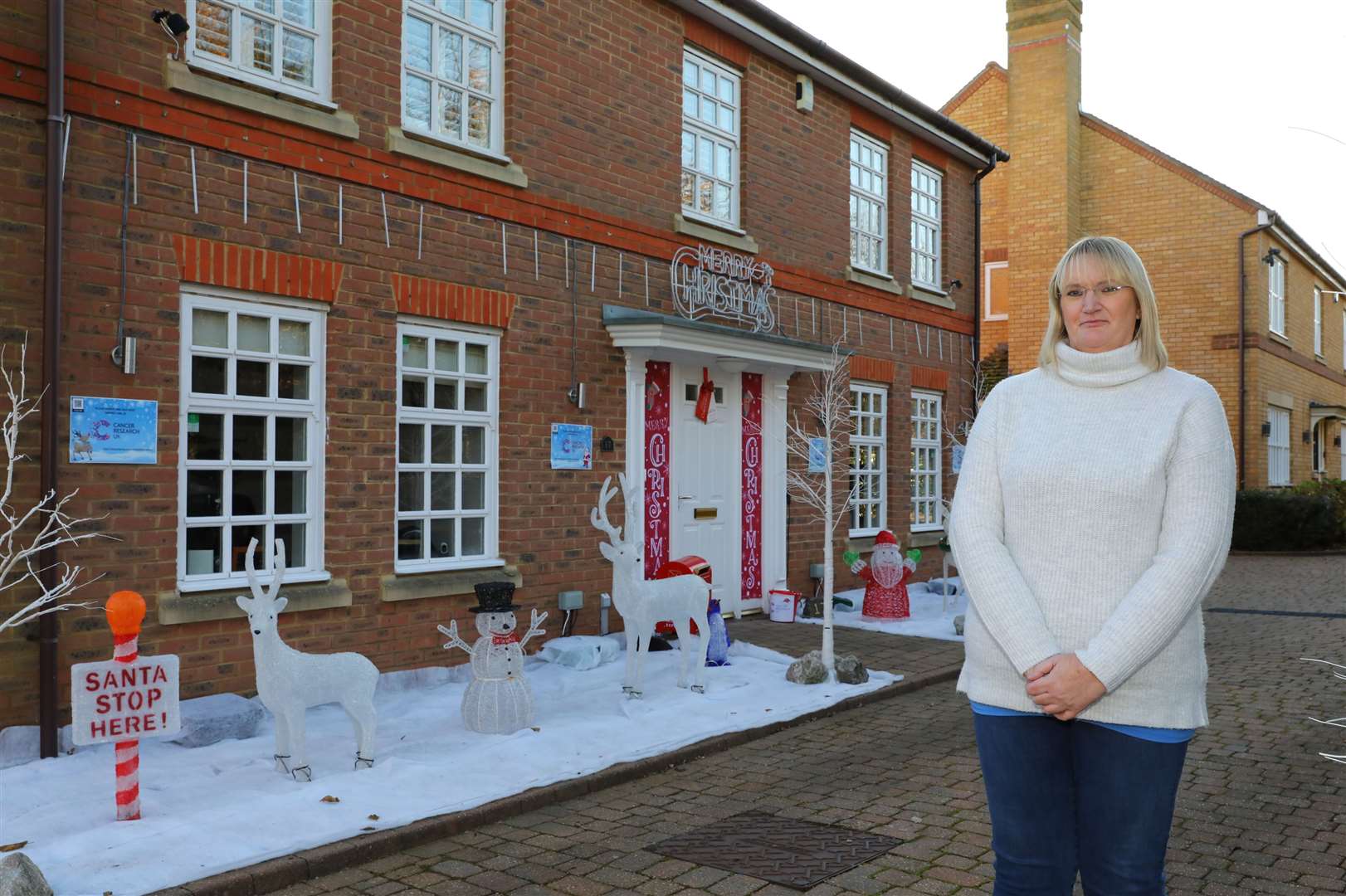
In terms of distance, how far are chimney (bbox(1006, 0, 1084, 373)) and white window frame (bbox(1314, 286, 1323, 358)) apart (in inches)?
343

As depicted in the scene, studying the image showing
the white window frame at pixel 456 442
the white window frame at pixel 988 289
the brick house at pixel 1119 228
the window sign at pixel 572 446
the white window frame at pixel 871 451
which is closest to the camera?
the white window frame at pixel 456 442

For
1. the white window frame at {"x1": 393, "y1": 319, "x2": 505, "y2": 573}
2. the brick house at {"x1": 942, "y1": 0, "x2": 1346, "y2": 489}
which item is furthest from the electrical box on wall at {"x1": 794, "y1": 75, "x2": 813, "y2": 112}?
the brick house at {"x1": 942, "y1": 0, "x2": 1346, "y2": 489}

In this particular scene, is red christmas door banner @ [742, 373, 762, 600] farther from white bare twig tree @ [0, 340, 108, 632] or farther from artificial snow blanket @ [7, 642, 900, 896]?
white bare twig tree @ [0, 340, 108, 632]

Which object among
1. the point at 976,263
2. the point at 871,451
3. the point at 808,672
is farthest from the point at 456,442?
the point at 976,263

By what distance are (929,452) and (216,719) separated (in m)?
10.9

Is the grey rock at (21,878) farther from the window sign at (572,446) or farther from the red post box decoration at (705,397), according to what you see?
the red post box decoration at (705,397)

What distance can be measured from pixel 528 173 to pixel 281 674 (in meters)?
4.93

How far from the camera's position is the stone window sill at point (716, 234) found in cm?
1069

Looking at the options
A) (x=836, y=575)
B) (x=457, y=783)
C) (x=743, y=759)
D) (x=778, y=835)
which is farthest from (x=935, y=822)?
(x=836, y=575)

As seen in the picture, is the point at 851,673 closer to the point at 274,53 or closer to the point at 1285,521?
the point at 274,53

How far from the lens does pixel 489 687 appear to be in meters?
6.82

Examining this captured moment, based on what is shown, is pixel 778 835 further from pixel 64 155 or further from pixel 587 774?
pixel 64 155

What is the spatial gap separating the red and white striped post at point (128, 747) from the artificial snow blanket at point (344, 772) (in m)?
0.09

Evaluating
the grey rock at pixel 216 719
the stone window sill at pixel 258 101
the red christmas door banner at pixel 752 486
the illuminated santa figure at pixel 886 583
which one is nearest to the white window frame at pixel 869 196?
the red christmas door banner at pixel 752 486
